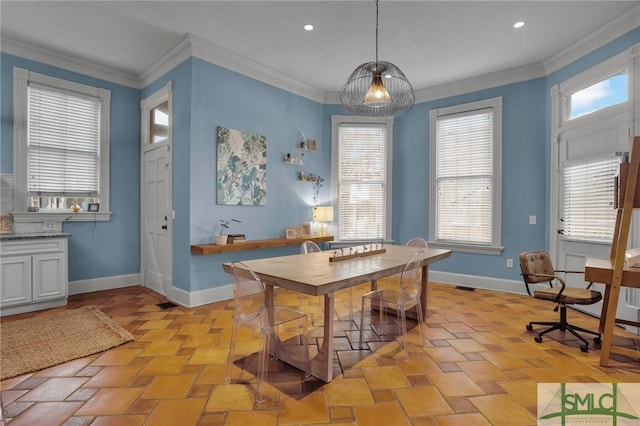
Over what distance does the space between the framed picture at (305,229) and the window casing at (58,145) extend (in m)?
2.69

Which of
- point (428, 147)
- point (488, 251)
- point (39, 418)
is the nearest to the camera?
point (39, 418)

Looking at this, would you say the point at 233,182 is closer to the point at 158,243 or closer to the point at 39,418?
the point at 158,243

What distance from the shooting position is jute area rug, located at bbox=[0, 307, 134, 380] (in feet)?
7.84

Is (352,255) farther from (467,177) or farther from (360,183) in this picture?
(467,177)

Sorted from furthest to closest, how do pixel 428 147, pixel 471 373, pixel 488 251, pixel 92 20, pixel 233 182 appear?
pixel 428 147, pixel 488 251, pixel 233 182, pixel 92 20, pixel 471 373

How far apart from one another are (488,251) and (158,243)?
460 centimetres

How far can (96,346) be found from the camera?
266 centimetres

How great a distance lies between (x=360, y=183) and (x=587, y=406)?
13.0 ft

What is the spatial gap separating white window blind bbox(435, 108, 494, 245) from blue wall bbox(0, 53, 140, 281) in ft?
15.0

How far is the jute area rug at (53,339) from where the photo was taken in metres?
2.39

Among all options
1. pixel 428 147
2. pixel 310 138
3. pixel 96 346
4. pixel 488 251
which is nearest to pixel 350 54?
pixel 310 138

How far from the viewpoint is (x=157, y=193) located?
4.41 m

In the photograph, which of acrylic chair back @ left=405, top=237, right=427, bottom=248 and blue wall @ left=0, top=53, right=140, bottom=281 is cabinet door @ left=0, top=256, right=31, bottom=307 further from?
acrylic chair back @ left=405, top=237, right=427, bottom=248

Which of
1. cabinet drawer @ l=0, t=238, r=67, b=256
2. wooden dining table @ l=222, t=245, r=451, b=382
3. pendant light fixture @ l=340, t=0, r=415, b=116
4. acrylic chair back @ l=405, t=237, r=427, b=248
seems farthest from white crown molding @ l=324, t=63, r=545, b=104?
cabinet drawer @ l=0, t=238, r=67, b=256
